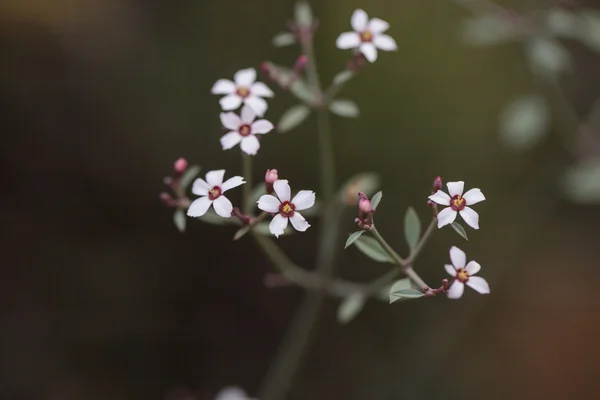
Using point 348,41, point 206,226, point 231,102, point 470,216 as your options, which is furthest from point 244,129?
point 206,226

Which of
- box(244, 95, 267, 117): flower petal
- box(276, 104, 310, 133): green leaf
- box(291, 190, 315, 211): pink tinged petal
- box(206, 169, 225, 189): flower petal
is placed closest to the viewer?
box(291, 190, 315, 211): pink tinged petal

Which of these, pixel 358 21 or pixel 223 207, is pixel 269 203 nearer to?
pixel 223 207

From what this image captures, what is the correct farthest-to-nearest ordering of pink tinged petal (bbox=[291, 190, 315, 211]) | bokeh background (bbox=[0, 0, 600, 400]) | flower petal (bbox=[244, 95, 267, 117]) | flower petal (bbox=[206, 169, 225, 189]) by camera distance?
bokeh background (bbox=[0, 0, 600, 400]), flower petal (bbox=[244, 95, 267, 117]), flower petal (bbox=[206, 169, 225, 189]), pink tinged petal (bbox=[291, 190, 315, 211])

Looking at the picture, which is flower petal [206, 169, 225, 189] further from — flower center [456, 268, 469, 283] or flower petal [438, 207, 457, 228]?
flower center [456, 268, 469, 283]

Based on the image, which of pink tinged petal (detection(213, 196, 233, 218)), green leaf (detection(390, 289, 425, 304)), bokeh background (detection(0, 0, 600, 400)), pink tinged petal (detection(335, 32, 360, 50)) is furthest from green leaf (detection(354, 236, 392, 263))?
bokeh background (detection(0, 0, 600, 400))

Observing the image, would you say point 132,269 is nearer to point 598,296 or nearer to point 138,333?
point 138,333

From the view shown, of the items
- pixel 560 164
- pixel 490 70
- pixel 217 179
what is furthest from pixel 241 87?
pixel 560 164
